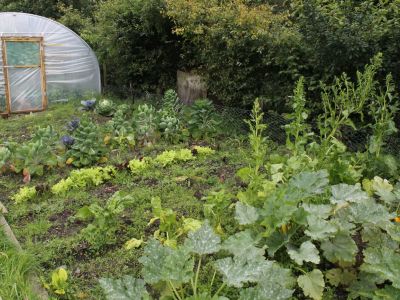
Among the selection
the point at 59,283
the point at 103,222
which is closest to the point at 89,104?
the point at 103,222

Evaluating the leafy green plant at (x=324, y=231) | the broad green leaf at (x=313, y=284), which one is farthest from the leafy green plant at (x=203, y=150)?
the broad green leaf at (x=313, y=284)

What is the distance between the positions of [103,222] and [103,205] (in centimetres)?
77

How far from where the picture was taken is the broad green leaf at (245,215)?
2.60 meters

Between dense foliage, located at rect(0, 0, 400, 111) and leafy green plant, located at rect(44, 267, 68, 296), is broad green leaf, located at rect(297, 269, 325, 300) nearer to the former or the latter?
leafy green plant, located at rect(44, 267, 68, 296)

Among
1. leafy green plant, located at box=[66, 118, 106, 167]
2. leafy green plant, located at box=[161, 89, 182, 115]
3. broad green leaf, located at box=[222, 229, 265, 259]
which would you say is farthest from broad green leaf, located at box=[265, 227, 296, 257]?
leafy green plant, located at box=[161, 89, 182, 115]

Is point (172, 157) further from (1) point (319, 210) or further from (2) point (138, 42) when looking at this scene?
(2) point (138, 42)

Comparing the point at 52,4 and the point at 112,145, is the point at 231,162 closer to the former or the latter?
the point at 112,145

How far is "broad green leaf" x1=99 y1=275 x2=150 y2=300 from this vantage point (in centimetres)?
213

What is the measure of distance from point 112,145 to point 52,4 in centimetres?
1064

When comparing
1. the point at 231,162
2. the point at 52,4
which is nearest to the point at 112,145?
the point at 231,162

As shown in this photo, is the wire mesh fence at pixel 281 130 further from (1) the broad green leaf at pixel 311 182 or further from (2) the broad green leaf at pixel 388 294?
(2) the broad green leaf at pixel 388 294

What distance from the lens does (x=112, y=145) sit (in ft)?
18.2

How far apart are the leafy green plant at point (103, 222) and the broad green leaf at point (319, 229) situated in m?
1.46

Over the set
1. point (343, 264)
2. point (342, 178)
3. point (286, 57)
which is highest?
point (286, 57)
